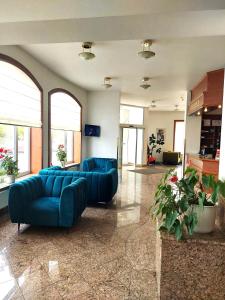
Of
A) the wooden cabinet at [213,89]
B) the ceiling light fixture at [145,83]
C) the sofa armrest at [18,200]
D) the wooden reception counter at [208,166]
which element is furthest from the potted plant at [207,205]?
the ceiling light fixture at [145,83]

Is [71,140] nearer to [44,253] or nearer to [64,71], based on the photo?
[64,71]

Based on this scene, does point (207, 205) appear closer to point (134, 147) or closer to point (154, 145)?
point (134, 147)

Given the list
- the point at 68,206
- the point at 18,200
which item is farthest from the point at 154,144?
the point at 18,200

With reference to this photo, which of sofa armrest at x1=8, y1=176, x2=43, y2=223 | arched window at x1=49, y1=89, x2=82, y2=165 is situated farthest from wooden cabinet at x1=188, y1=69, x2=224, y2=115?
sofa armrest at x1=8, y1=176, x2=43, y2=223

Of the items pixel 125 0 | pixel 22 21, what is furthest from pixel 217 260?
pixel 22 21

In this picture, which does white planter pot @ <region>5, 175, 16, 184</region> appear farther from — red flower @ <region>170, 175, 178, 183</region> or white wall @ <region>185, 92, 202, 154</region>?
white wall @ <region>185, 92, 202, 154</region>

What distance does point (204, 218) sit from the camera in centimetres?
190

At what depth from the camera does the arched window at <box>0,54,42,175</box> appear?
13.1ft

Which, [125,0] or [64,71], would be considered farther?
[64,71]

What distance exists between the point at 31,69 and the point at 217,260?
4.66 metres

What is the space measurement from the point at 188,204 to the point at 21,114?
3.75m

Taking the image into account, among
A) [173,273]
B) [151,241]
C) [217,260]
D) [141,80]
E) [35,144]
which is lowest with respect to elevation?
[151,241]

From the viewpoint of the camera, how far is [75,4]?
209cm

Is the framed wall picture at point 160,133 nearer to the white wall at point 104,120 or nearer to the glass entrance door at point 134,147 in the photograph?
the glass entrance door at point 134,147
